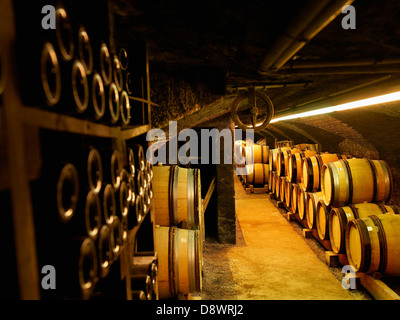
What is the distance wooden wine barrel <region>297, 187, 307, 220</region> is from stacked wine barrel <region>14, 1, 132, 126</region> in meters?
6.32

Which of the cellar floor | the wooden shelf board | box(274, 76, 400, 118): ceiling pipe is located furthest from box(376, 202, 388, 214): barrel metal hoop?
the wooden shelf board

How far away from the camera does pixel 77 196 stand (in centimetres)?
107

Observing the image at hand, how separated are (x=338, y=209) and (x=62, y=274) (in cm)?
500

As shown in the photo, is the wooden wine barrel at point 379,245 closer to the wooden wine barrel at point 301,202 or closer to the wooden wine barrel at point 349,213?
the wooden wine barrel at point 349,213

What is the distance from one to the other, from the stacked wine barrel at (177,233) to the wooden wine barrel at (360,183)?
278 cm

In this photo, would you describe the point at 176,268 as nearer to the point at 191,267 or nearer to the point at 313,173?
the point at 191,267

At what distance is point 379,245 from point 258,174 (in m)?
7.69

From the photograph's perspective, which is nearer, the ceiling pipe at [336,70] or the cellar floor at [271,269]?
the ceiling pipe at [336,70]

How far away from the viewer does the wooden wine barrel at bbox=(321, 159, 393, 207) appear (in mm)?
4934

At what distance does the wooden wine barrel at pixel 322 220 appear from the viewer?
18.3ft


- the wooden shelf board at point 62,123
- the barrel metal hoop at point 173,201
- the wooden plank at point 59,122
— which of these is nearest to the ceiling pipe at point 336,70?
the barrel metal hoop at point 173,201
